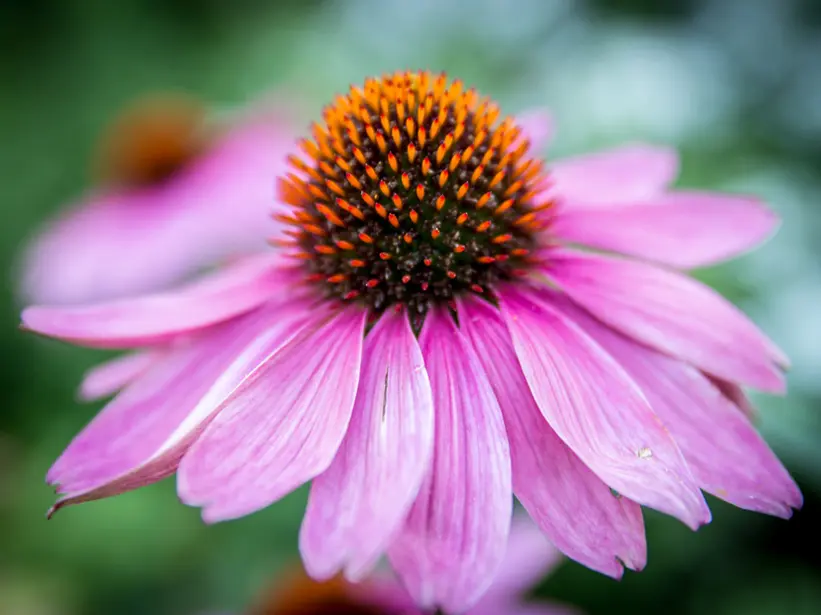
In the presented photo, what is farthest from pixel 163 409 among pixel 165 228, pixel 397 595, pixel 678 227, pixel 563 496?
pixel 165 228

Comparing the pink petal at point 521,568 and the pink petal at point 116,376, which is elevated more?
the pink petal at point 116,376

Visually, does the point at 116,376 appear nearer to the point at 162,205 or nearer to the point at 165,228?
the point at 165,228

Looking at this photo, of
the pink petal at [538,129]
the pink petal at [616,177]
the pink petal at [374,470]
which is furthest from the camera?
the pink petal at [538,129]

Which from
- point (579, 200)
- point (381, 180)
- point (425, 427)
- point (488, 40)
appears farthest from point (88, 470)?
point (488, 40)

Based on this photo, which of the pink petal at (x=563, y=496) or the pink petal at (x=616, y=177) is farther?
the pink petal at (x=616, y=177)

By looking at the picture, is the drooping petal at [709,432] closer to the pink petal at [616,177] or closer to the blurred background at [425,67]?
the pink petal at [616,177]

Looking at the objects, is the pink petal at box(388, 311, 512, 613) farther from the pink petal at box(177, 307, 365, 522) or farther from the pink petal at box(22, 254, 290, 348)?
the pink petal at box(22, 254, 290, 348)

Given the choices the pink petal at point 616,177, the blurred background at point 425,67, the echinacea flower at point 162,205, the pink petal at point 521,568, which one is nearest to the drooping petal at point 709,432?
the pink petal at point 616,177
